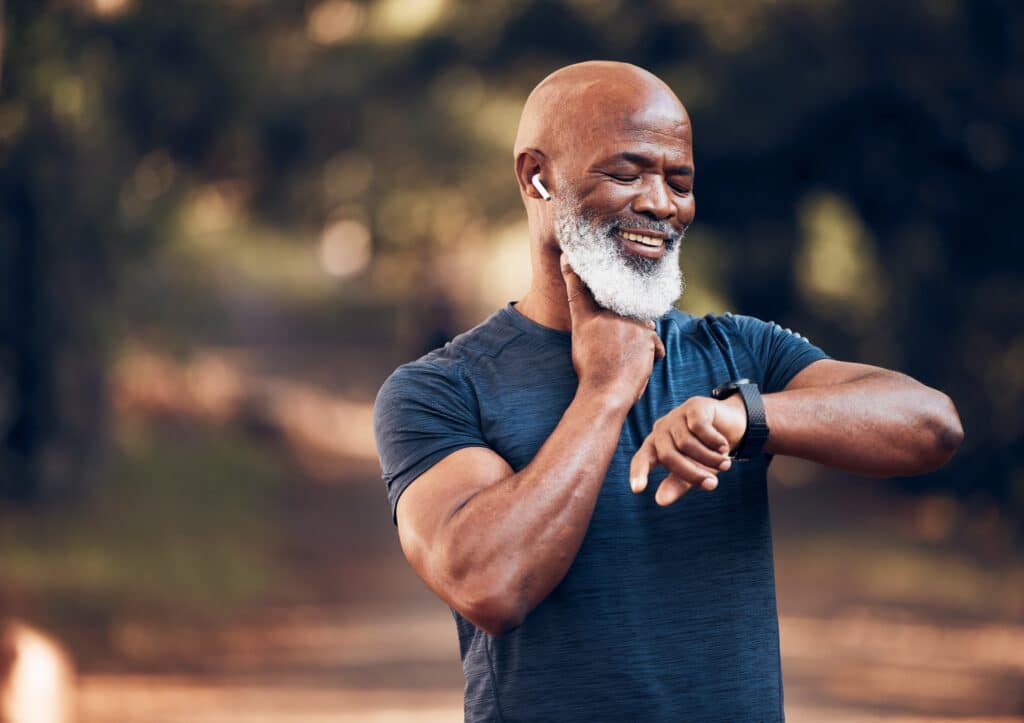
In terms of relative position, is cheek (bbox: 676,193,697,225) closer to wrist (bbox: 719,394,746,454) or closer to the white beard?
the white beard

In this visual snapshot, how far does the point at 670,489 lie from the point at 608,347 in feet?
0.88

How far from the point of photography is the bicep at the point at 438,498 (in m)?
2.03

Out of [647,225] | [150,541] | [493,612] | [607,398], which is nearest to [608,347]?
[607,398]

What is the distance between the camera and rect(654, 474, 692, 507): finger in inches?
76.8

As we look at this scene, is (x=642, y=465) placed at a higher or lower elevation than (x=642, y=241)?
lower

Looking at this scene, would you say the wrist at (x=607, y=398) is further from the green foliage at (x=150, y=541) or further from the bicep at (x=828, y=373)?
the green foliage at (x=150, y=541)

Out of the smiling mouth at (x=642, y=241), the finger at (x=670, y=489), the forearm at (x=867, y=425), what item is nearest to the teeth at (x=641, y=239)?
the smiling mouth at (x=642, y=241)

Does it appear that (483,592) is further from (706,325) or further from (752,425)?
(706,325)

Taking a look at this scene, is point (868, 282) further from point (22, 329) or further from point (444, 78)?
point (22, 329)

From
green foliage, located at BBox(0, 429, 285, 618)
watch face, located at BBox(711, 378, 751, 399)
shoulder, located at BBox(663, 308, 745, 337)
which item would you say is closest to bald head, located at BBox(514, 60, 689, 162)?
shoulder, located at BBox(663, 308, 745, 337)

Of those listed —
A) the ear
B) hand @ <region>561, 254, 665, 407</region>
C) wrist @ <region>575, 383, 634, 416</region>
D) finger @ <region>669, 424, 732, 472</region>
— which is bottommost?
finger @ <region>669, 424, 732, 472</region>

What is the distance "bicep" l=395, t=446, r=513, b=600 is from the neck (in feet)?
0.95

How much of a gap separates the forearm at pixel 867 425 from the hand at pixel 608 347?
194 mm

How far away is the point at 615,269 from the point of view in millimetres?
2168
